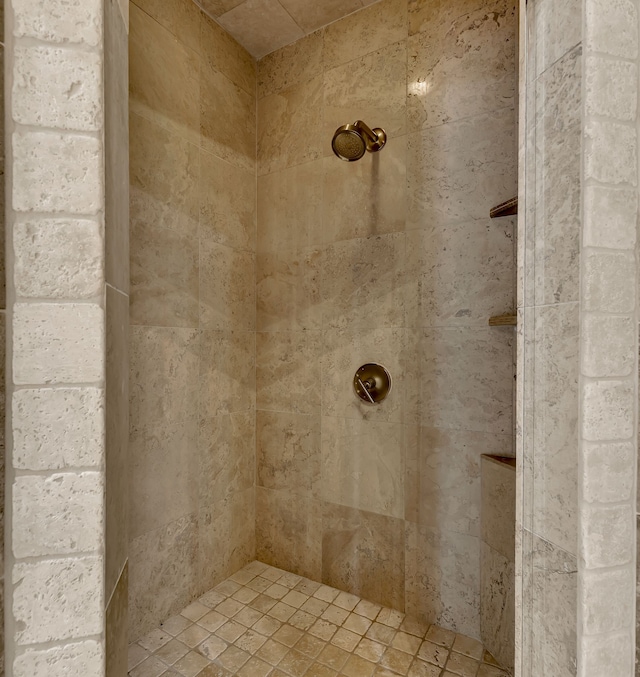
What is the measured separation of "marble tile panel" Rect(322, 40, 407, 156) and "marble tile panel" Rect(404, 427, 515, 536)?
43.3 inches

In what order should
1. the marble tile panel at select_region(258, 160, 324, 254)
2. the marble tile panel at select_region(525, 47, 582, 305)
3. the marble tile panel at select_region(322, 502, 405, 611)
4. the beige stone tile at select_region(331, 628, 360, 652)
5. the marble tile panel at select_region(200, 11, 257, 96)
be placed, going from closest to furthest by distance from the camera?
the marble tile panel at select_region(525, 47, 582, 305) → the beige stone tile at select_region(331, 628, 360, 652) → the marble tile panel at select_region(322, 502, 405, 611) → the marble tile panel at select_region(200, 11, 257, 96) → the marble tile panel at select_region(258, 160, 324, 254)

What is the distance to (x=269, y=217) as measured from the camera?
1.70m

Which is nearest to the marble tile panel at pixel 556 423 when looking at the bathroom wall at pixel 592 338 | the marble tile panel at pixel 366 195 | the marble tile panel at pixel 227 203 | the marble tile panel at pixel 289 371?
the bathroom wall at pixel 592 338

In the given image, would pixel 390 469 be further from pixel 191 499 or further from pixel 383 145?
pixel 383 145

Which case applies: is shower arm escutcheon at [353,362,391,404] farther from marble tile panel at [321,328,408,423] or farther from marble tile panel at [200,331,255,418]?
marble tile panel at [200,331,255,418]

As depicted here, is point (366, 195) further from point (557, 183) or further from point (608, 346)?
point (608, 346)

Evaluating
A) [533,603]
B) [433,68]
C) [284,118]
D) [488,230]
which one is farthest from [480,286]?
[284,118]

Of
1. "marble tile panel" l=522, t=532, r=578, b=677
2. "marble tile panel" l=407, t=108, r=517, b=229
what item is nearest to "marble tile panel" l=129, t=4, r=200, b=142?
"marble tile panel" l=407, t=108, r=517, b=229

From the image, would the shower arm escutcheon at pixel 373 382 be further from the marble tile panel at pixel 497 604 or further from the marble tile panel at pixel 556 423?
the marble tile panel at pixel 556 423

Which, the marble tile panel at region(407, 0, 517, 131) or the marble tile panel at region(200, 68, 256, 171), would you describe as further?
the marble tile panel at region(200, 68, 256, 171)

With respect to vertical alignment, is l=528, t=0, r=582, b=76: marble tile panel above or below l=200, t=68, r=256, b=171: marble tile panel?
below

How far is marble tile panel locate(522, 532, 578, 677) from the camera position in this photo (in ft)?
1.60

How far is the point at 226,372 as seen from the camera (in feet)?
5.18

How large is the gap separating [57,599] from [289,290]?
4.38 ft
